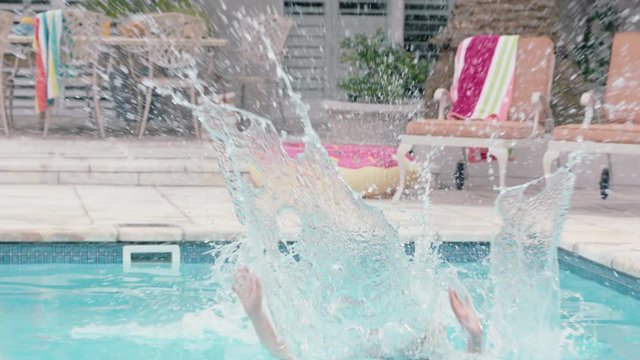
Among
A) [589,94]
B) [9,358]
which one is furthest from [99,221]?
[589,94]

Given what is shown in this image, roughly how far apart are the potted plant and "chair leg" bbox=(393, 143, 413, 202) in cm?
229

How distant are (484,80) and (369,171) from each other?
129cm

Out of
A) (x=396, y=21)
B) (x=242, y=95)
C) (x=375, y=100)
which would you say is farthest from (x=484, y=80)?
(x=396, y=21)

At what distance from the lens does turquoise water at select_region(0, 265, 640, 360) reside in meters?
4.19

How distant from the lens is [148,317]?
468 centimetres

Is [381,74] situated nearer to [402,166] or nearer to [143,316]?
[402,166]

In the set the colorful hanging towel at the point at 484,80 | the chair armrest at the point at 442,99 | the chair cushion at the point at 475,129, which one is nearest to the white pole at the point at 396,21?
the colorful hanging towel at the point at 484,80

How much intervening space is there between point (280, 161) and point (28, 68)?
7.20 m

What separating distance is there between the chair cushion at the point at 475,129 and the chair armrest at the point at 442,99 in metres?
0.52

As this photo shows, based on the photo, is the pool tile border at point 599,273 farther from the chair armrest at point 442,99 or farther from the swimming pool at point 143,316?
the chair armrest at point 442,99

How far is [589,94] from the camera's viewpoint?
7262 millimetres

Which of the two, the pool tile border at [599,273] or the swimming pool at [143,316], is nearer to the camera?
the swimming pool at [143,316]

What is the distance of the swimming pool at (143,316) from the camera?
4188 millimetres

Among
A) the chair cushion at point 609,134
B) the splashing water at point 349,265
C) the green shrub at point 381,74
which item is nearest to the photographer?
the splashing water at point 349,265
